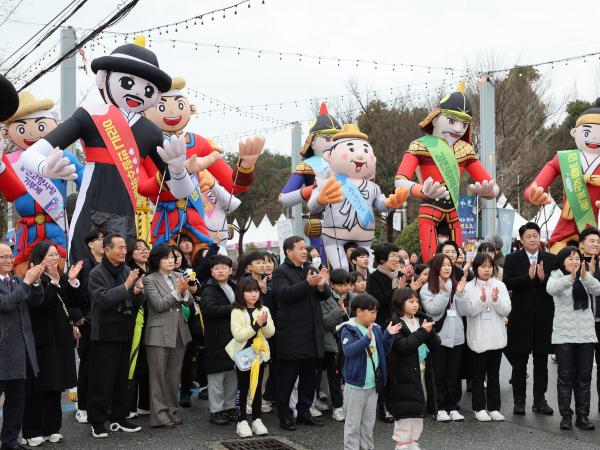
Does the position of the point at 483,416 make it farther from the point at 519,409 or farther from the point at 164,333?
the point at 164,333

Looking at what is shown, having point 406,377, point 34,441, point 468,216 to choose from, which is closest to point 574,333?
point 406,377

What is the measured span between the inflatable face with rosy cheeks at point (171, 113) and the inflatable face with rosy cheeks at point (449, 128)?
313 cm

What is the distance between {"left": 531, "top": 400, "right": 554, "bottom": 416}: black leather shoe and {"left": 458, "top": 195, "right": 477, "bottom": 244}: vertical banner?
5875 mm

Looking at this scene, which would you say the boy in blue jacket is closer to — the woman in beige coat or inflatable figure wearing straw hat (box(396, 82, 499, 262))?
the woman in beige coat

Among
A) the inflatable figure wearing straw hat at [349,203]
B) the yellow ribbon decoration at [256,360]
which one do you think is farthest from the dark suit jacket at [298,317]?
the inflatable figure wearing straw hat at [349,203]

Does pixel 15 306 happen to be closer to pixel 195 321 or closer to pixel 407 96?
pixel 195 321

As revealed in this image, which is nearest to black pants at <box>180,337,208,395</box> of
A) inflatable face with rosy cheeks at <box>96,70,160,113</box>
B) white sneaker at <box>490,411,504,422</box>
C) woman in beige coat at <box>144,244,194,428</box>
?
woman in beige coat at <box>144,244,194,428</box>

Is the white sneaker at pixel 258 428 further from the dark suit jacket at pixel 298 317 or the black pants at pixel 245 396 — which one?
the dark suit jacket at pixel 298 317

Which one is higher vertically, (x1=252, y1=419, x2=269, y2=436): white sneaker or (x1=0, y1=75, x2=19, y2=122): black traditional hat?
(x1=0, y1=75, x2=19, y2=122): black traditional hat

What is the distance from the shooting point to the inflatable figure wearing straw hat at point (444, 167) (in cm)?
927

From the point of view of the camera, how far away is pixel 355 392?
516 cm

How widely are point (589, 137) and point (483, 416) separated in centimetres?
429

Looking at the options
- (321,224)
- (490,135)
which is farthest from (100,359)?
(490,135)

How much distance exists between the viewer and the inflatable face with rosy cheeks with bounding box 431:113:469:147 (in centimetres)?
962
